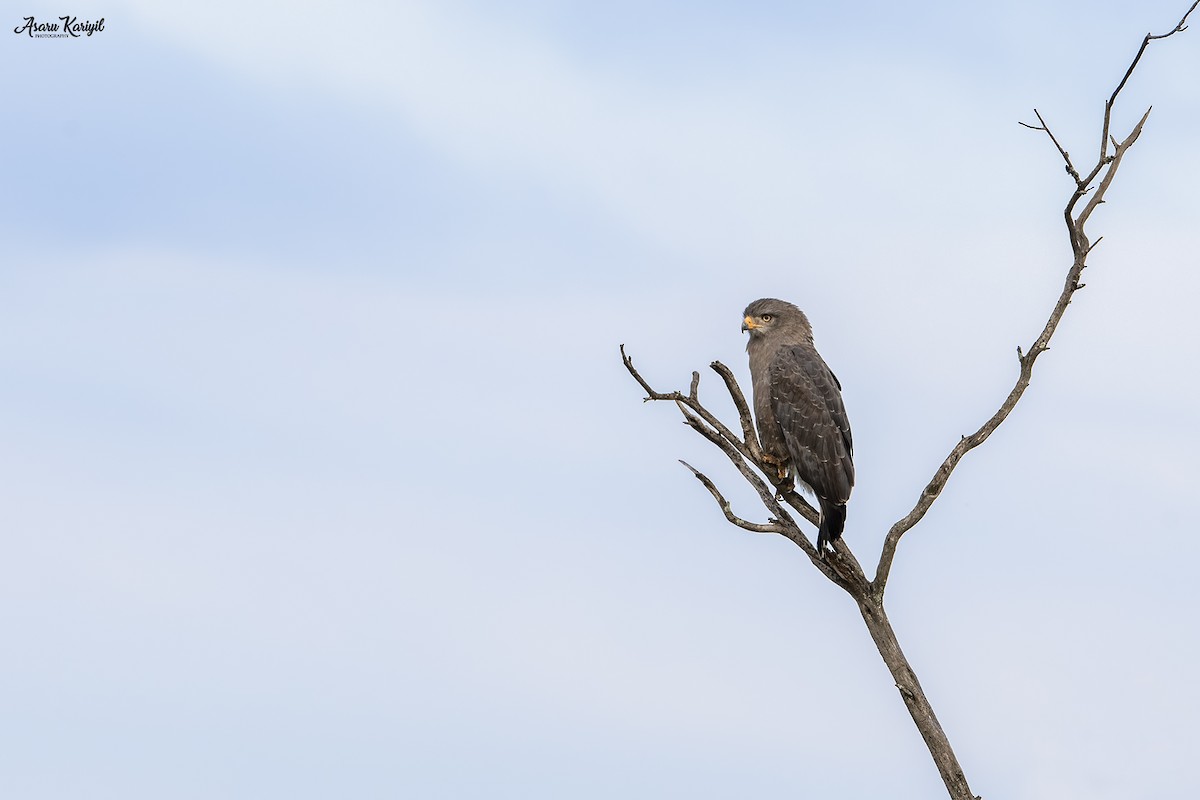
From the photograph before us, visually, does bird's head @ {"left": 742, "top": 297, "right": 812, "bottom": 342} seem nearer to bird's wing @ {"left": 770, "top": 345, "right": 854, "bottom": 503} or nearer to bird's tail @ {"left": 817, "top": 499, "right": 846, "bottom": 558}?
bird's wing @ {"left": 770, "top": 345, "right": 854, "bottom": 503}

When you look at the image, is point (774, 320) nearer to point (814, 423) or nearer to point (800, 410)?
point (800, 410)

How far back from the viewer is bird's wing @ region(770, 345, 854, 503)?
413 inches

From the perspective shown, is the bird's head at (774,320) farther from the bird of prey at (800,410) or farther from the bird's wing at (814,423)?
the bird's wing at (814,423)

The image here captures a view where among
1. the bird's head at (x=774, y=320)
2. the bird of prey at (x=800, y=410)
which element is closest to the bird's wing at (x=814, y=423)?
the bird of prey at (x=800, y=410)

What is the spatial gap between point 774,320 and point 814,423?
4.66ft

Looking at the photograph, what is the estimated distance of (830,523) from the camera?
10.2m

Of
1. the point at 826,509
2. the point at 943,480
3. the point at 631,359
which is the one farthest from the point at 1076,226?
the point at 631,359

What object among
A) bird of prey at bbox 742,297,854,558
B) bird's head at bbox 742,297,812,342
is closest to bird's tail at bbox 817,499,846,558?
bird of prey at bbox 742,297,854,558

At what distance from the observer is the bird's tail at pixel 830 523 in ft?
33.1

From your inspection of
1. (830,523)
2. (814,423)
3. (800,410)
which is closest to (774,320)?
(800,410)

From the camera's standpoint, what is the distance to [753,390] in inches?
453

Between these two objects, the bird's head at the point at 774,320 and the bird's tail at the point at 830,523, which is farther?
the bird's head at the point at 774,320

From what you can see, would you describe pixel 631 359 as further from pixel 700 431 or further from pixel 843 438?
pixel 843 438

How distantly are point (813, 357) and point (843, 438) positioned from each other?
3.22 feet
